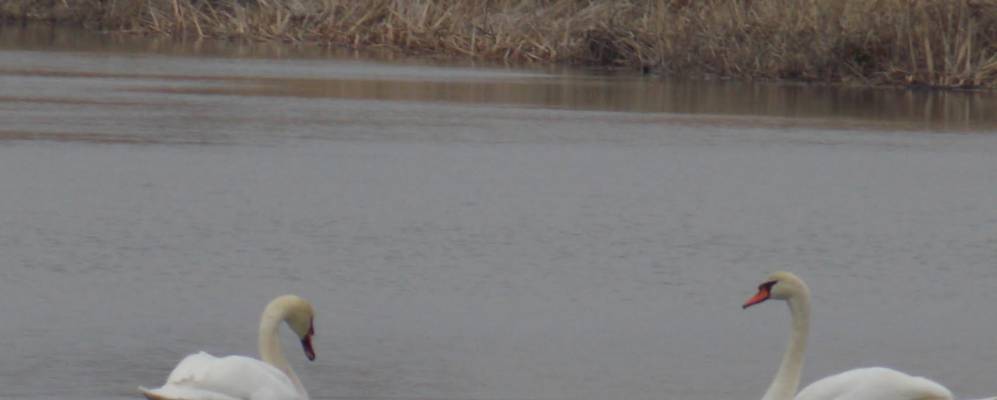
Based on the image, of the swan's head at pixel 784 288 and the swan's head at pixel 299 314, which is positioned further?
the swan's head at pixel 784 288

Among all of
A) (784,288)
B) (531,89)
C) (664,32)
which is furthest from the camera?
(664,32)

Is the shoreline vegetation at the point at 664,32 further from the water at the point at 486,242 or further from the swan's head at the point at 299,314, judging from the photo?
the swan's head at the point at 299,314

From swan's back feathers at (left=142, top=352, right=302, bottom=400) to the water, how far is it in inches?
35.3

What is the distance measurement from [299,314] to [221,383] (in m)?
0.56

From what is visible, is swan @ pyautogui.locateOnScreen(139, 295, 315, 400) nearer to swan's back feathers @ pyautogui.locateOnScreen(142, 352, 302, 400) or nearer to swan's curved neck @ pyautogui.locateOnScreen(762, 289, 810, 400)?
swan's back feathers @ pyautogui.locateOnScreen(142, 352, 302, 400)

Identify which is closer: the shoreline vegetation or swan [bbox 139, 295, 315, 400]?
swan [bbox 139, 295, 315, 400]

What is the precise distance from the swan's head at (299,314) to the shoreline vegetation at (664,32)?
61.2 ft

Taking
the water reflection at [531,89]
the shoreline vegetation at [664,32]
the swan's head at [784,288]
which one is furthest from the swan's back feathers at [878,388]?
the shoreline vegetation at [664,32]

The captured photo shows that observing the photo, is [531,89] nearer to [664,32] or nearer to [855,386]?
[664,32]

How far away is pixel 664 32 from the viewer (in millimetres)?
27828

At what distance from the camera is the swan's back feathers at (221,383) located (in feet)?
19.2

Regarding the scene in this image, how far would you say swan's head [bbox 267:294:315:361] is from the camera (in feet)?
20.8

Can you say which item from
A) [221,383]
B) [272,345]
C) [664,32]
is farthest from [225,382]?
[664,32]

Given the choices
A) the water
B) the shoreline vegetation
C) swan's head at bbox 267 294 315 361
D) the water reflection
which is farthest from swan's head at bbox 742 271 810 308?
the shoreline vegetation
